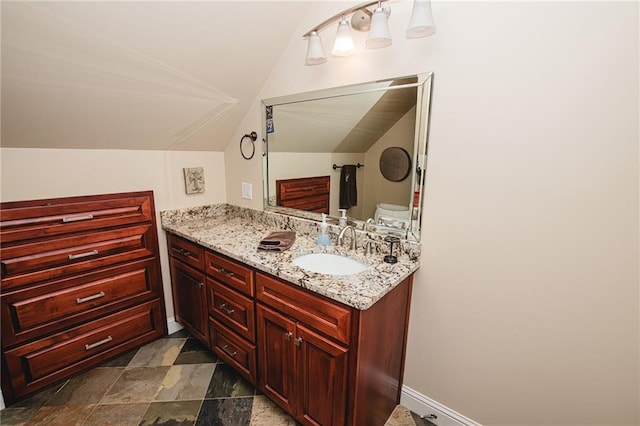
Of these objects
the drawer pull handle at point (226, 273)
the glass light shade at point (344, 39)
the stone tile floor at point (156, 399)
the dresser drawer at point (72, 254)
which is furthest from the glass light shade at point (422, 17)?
the dresser drawer at point (72, 254)

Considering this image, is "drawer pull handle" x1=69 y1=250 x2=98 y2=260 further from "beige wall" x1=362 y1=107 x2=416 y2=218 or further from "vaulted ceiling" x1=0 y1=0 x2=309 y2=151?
"beige wall" x1=362 y1=107 x2=416 y2=218

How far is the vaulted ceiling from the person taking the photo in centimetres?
116

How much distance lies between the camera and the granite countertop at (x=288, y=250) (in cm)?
114

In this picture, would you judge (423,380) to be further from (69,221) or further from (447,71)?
(69,221)

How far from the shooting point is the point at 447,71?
48.3 inches

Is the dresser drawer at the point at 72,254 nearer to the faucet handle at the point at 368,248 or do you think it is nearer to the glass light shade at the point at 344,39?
the faucet handle at the point at 368,248

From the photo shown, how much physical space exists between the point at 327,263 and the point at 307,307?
378mm

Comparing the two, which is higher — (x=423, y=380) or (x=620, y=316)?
(x=620, y=316)

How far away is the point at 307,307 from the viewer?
4.06 ft

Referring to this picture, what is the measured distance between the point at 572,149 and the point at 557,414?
108cm

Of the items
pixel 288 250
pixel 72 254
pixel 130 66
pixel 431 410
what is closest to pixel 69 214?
pixel 72 254

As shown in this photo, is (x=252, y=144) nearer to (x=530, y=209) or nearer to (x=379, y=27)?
(x=379, y=27)

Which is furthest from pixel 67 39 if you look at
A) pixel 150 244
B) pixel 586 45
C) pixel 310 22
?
pixel 586 45

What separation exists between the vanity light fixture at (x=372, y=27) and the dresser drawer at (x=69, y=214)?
1487 mm
